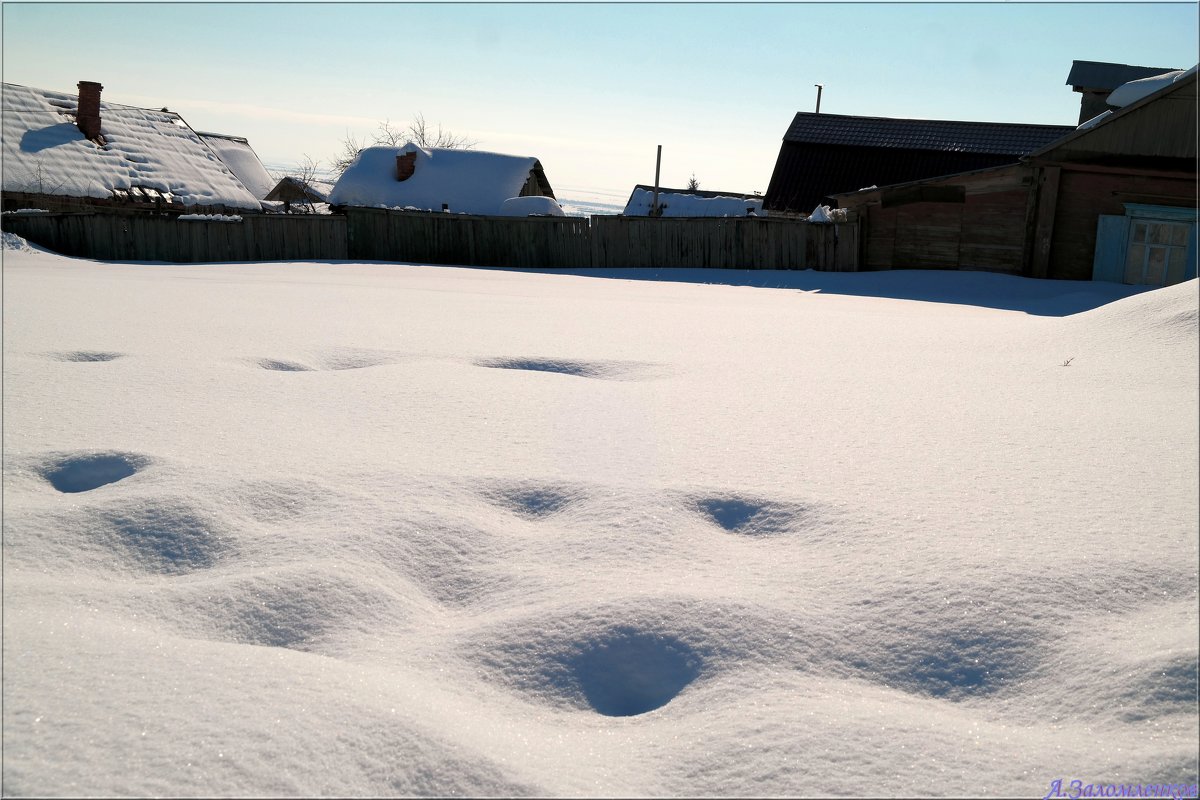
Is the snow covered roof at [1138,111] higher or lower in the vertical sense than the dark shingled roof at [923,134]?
lower

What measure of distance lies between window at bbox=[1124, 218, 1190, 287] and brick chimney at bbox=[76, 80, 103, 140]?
26.5m

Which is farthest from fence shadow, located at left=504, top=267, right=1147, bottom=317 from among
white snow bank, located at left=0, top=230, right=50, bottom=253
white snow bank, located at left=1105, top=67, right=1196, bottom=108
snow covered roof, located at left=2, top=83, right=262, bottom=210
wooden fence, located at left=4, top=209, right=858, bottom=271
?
snow covered roof, located at left=2, top=83, right=262, bottom=210

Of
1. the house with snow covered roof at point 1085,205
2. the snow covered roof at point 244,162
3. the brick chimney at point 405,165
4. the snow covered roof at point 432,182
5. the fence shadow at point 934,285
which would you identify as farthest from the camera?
the snow covered roof at point 244,162

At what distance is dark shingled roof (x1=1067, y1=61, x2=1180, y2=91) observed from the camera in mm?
26188

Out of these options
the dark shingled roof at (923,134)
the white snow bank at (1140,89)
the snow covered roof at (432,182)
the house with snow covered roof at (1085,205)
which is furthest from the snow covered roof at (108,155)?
the white snow bank at (1140,89)

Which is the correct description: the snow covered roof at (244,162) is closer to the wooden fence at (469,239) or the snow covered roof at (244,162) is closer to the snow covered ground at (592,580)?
the wooden fence at (469,239)

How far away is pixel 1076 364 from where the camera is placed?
5359 millimetres

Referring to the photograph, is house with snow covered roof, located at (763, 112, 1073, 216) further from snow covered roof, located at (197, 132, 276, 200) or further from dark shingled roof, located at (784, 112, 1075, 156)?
snow covered roof, located at (197, 132, 276, 200)

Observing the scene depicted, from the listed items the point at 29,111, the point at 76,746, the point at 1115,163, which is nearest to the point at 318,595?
the point at 76,746

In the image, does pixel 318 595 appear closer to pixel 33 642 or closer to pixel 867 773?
pixel 33 642

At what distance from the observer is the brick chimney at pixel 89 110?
24844 millimetres

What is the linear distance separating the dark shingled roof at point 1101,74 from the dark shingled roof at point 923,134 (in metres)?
1.76

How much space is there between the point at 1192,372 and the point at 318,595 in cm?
469

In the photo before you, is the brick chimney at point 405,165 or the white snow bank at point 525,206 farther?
the brick chimney at point 405,165
